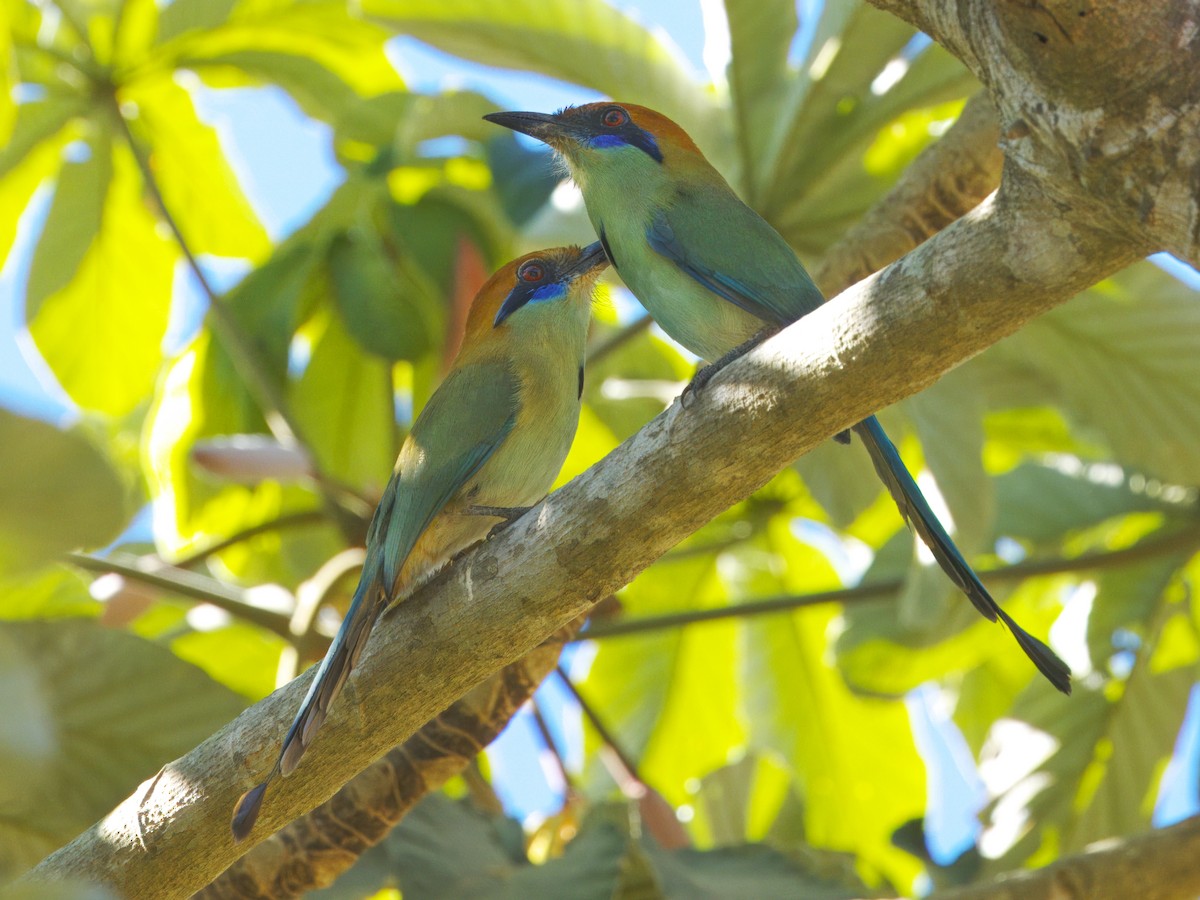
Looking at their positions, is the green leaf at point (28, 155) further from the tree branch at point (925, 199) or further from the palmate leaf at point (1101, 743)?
the palmate leaf at point (1101, 743)

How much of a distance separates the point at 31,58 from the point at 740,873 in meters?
3.32

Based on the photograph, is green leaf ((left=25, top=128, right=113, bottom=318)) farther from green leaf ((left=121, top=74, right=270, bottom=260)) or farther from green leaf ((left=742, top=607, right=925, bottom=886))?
green leaf ((left=742, top=607, right=925, bottom=886))

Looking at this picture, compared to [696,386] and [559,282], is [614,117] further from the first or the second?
[696,386]

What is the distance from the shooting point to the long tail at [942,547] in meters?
1.80

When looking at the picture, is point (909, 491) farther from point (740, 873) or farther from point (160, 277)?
point (160, 277)

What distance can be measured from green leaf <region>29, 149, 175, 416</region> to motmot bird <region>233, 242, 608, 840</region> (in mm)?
2166

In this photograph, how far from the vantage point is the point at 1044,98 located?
1.41m

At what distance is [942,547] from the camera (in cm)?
192

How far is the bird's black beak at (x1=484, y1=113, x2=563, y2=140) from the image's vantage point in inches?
106

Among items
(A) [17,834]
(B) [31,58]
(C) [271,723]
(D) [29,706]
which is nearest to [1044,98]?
(D) [29,706]

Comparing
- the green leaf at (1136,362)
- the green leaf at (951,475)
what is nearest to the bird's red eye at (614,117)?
the green leaf at (951,475)

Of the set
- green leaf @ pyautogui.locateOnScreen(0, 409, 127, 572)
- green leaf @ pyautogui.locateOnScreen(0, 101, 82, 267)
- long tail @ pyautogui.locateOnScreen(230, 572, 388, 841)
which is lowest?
long tail @ pyautogui.locateOnScreen(230, 572, 388, 841)

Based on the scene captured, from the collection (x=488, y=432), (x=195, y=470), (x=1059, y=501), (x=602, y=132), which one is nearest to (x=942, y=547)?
(x=488, y=432)

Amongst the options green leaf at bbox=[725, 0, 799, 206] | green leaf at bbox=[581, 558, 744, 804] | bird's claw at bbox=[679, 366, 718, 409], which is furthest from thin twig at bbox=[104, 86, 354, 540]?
bird's claw at bbox=[679, 366, 718, 409]
